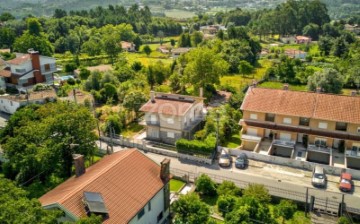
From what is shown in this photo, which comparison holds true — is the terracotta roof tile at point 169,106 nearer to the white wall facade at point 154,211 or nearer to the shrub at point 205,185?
the shrub at point 205,185

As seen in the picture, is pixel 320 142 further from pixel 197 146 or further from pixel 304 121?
pixel 197 146

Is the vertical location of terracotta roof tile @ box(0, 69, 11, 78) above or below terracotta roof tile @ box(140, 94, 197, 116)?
above

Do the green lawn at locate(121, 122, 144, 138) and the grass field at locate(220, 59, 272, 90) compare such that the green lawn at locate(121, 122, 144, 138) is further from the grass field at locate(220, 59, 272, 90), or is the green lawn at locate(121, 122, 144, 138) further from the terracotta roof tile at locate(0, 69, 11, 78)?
the terracotta roof tile at locate(0, 69, 11, 78)

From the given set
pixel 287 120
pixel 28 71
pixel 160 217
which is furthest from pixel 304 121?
pixel 28 71

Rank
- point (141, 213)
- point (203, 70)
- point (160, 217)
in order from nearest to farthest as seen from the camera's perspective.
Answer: point (141, 213) < point (160, 217) < point (203, 70)

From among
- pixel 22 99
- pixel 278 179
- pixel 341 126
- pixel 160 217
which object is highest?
pixel 22 99

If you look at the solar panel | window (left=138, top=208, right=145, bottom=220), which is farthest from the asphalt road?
the solar panel

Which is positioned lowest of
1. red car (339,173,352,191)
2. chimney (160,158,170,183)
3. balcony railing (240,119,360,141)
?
red car (339,173,352,191)
